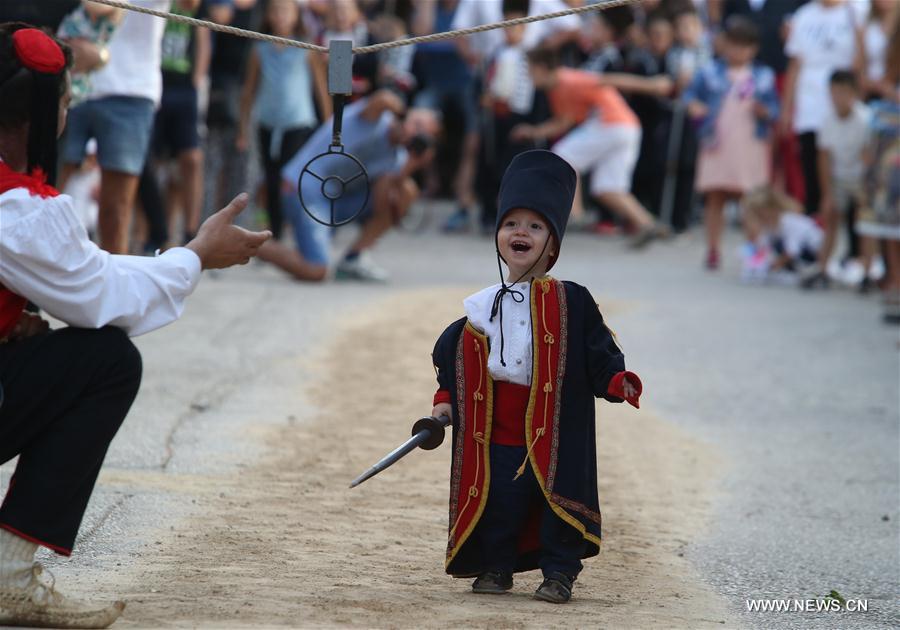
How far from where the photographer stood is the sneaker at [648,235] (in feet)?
45.6

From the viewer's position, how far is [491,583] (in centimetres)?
446

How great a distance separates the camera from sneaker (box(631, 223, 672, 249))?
45.6ft

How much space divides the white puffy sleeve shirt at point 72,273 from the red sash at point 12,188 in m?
0.03

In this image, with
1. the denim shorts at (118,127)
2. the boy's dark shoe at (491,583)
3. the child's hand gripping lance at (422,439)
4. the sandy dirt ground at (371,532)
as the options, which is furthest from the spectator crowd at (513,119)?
the boy's dark shoe at (491,583)

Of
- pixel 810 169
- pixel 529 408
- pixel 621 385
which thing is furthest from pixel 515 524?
pixel 810 169

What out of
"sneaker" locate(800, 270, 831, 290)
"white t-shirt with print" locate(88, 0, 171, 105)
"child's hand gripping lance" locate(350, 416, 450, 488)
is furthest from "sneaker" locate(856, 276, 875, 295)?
"child's hand gripping lance" locate(350, 416, 450, 488)

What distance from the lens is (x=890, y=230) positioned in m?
10.6

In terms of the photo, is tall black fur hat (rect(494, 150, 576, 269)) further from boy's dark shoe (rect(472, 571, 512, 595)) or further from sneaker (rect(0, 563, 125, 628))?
sneaker (rect(0, 563, 125, 628))

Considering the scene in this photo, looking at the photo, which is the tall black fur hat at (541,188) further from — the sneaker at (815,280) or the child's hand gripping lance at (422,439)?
the sneaker at (815,280)

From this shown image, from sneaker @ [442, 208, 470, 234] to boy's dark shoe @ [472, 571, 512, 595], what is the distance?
35.5ft

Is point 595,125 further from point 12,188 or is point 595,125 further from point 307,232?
point 12,188

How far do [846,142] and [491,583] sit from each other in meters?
8.14

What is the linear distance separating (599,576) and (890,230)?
6.56 metres

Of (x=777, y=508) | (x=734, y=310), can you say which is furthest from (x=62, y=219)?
(x=734, y=310)
